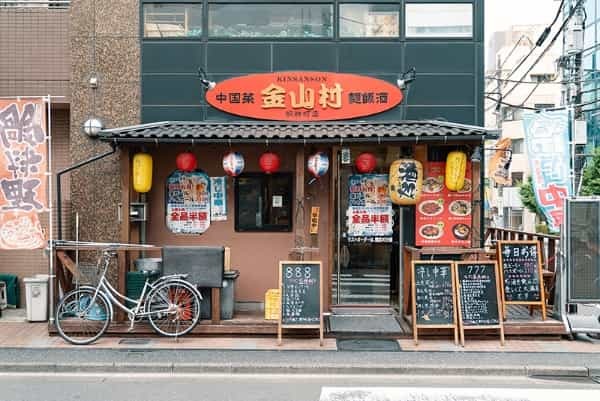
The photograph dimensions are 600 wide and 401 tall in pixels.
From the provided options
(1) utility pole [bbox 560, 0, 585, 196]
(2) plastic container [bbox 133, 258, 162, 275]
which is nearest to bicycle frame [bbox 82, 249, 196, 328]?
(2) plastic container [bbox 133, 258, 162, 275]

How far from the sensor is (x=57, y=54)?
434 inches

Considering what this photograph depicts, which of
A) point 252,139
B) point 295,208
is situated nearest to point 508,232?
point 295,208

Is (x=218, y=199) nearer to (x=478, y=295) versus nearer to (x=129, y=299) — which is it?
(x=129, y=299)

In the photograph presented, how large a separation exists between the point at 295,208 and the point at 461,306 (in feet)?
11.3

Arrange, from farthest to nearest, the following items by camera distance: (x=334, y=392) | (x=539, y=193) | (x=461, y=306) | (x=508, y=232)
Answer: (x=508, y=232), (x=539, y=193), (x=461, y=306), (x=334, y=392)

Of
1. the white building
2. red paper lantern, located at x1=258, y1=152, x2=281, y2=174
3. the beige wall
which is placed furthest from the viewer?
the white building

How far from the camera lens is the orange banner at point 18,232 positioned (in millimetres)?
9031

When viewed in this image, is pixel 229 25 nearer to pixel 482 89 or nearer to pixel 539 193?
pixel 482 89

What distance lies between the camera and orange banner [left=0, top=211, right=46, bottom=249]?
356 inches

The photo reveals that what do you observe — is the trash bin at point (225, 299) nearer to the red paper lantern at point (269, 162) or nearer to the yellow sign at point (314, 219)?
the yellow sign at point (314, 219)

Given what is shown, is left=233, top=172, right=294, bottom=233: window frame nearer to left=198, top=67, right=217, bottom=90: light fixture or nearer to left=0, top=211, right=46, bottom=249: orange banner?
left=198, top=67, right=217, bottom=90: light fixture

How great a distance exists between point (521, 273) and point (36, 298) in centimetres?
842

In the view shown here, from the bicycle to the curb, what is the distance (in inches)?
43.9

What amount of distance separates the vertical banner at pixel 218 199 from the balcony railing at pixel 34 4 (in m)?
4.61
